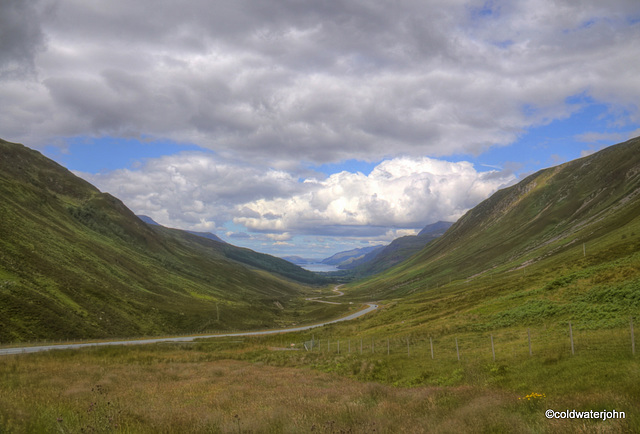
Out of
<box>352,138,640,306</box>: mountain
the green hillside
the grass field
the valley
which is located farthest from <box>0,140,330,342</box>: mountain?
<box>352,138,640,306</box>: mountain

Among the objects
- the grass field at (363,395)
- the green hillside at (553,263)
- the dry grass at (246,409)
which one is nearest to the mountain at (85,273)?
the grass field at (363,395)

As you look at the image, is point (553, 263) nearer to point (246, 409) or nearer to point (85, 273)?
point (246, 409)

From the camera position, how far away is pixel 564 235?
110m

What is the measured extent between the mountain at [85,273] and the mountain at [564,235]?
67.8 metres

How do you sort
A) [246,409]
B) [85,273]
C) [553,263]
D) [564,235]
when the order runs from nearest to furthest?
[246,409] → [553,263] → [85,273] → [564,235]

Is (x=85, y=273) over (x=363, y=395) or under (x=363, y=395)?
over

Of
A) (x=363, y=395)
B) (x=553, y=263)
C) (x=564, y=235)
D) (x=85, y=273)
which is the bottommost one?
(x=553, y=263)

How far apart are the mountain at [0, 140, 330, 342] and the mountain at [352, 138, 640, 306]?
67766mm

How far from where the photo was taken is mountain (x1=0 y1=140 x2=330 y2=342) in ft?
189

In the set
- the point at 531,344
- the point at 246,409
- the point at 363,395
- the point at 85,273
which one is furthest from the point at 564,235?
the point at 85,273

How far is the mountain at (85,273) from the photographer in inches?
2270

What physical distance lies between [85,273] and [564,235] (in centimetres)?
13479

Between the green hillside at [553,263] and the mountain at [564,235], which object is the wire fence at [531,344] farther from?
the mountain at [564,235]

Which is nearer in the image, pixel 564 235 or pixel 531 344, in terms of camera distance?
pixel 531 344
